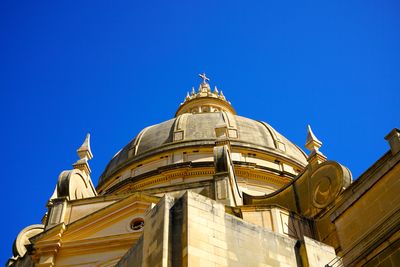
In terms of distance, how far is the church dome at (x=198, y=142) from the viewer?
3622 cm

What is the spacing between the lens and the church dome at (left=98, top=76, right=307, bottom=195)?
3622 cm

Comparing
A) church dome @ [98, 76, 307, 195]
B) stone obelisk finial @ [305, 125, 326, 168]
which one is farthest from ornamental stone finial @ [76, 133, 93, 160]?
stone obelisk finial @ [305, 125, 326, 168]

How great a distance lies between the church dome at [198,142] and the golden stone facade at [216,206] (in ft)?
0.29

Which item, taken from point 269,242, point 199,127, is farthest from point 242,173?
point 269,242

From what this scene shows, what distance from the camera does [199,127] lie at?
126 feet

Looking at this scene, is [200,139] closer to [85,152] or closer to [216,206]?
[85,152]

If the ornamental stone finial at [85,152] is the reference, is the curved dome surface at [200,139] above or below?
above

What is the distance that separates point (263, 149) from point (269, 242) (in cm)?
2416

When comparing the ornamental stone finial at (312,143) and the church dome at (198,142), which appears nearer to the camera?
the ornamental stone finial at (312,143)

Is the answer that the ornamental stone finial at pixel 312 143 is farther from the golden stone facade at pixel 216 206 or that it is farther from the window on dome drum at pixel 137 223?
the window on dome drum at pixel 137 223

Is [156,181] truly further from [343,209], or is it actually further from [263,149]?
[343,209]

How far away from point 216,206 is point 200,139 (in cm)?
2391

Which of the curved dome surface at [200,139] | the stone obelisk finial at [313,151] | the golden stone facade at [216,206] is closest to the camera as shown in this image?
the golden stone facade at [216,206]

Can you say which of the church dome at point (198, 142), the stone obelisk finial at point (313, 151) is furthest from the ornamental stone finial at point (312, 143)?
the church dome at point (198, 142)
